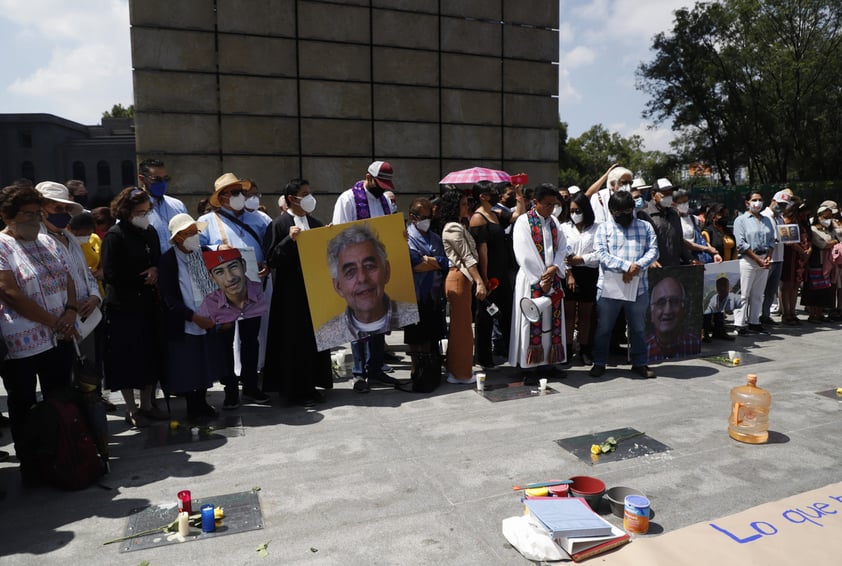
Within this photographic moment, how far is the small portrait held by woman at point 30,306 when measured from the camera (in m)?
3.87

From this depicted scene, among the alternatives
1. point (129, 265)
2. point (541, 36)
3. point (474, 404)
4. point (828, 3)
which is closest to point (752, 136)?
point (828, 3)

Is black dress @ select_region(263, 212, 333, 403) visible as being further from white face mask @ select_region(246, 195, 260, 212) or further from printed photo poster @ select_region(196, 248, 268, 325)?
white face mask @ select_region(246, 195, 260, 212)

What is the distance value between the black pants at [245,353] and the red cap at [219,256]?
2.01 ft

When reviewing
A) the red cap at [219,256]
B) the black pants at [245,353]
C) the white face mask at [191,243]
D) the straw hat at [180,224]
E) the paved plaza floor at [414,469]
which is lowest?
the paved plaza floor at [414,469]

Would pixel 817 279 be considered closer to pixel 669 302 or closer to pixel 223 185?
pixel 669 302

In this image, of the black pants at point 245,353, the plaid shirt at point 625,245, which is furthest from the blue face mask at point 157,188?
the plaid shirt at point 625,245

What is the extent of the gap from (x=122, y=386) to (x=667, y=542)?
Answer: 13.6 ft

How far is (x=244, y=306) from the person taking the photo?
17.5 ft

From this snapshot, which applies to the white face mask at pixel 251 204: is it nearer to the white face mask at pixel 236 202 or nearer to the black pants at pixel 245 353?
the white face mask at pixel 236 202

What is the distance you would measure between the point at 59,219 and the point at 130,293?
94 cm

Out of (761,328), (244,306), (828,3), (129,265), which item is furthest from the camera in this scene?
(828,3)

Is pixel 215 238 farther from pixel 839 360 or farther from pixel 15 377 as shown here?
pixel 839 360

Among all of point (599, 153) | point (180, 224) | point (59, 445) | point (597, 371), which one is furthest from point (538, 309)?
point (599, 153)

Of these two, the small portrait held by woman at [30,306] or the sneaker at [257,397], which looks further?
the sneaker at [257,397]
